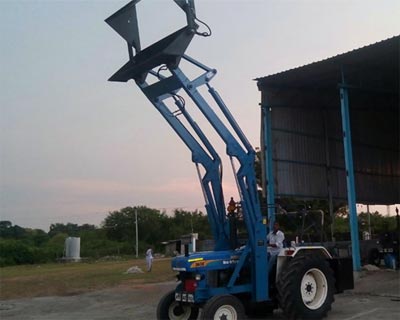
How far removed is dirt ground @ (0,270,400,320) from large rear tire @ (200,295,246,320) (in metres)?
1.89

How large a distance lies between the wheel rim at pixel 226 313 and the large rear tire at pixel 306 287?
0.98m

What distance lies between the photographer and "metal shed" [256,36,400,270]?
18.2 m

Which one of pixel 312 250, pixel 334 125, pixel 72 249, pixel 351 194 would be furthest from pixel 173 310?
pixel 72 249

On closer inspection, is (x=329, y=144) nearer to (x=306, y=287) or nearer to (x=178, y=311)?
(x=306, y=287)

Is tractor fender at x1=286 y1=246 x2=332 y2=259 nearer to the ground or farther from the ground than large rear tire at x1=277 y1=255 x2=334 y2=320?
farther from the ground

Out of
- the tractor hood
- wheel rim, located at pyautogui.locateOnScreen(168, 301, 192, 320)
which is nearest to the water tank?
wheel rim, located at pyautogui.locateOnScreen(168, 301, 192, 320)

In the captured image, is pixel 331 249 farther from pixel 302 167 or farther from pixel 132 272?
pixel 132 272

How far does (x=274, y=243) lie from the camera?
1000 centimetres

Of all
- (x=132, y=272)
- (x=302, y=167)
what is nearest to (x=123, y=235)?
(x=132, y=272)

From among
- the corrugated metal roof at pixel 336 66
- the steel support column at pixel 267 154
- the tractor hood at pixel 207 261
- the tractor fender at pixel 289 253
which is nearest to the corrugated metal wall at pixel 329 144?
the steel support column at pixel 267 154

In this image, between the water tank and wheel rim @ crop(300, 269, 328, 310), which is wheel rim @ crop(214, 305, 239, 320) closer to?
wheel rim @ crop(300, 269, 328, 310)

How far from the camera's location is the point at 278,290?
9.12m

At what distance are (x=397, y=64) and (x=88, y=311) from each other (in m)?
13.9

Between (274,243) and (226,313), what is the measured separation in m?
2.01
